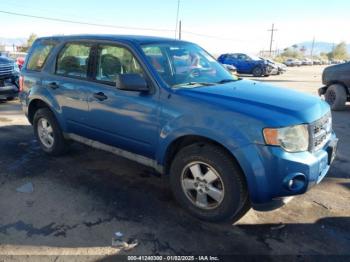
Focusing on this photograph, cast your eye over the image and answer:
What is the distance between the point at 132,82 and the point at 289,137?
1.60 metres

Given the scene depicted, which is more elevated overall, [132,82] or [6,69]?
[132,82]

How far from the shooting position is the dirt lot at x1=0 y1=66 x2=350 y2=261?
3047 millimetres

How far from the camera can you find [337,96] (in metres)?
9.54

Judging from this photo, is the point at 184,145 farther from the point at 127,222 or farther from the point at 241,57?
the point at 241,57

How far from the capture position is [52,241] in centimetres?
308

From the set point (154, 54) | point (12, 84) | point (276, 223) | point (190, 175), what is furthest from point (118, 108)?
point (12, 84)

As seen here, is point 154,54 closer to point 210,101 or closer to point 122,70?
point 122,70

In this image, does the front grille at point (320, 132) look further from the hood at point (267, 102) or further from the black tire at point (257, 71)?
the black tire at point (257, 71)

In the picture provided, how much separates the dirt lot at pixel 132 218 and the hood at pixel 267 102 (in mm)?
1076

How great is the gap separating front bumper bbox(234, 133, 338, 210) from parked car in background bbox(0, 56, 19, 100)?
772cm

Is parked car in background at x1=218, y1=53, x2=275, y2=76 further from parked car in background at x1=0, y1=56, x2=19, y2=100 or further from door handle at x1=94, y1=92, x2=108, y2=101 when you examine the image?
door handle at x1=94, y1=92, x2=108, y2=101

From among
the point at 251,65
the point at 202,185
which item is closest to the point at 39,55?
the point at 202,185

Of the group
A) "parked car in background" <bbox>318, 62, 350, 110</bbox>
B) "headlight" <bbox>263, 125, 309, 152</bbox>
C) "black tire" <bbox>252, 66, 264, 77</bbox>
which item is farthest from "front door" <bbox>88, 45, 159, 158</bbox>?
"black tire" <bbox>252, 66, 264, 77</bbox>

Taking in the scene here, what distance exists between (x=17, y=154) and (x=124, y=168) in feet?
5.79
